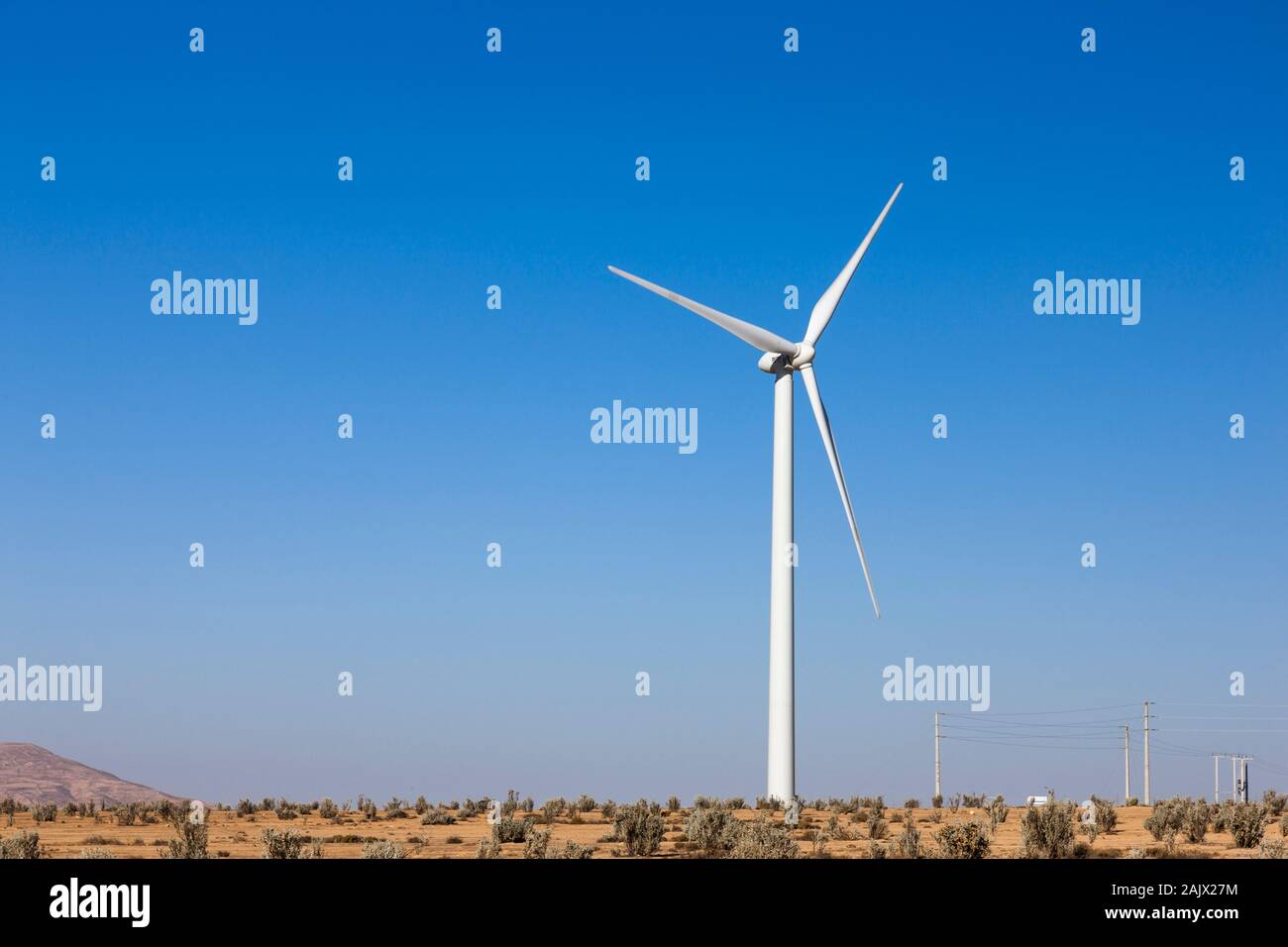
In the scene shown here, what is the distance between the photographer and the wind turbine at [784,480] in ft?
166

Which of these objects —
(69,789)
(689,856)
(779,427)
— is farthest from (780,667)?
(69,789)

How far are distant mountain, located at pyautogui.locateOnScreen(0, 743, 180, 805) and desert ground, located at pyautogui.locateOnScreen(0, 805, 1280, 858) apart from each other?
88.4 m

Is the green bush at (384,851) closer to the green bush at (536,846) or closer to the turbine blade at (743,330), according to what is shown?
the green bush at (536,846)

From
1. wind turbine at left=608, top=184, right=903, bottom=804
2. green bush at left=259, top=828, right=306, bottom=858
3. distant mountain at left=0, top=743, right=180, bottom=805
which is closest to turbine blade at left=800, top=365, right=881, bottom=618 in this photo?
wind turbine at left=608, top=184, right=903, bottom=804

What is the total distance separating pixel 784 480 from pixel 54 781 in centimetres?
12050

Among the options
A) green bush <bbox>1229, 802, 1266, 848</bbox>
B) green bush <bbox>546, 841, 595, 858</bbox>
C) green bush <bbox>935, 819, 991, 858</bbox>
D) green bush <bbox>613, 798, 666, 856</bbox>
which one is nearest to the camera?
green bush <bbox>546, 841, 595, 858</bbox>

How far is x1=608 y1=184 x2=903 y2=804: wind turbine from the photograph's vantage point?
50.7 m

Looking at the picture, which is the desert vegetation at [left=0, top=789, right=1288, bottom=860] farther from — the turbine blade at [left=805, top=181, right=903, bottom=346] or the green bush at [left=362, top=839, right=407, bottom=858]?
the turbine blade at [left=805, top=181, right=903, bottom=346]

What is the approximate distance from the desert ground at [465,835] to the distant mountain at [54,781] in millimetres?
88358

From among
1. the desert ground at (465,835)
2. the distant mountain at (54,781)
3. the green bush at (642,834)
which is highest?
the green bush at (642,834)

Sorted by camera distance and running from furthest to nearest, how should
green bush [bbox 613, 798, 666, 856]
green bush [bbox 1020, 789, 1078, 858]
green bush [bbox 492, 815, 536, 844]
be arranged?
green bush [bbox 492, 815, 536, 844], green bush [bbox 613, 798, 666, 856], green bush [bbox 1020, 789, 1078, 858]

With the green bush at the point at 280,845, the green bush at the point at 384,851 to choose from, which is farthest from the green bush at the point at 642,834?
the green bush at the point at 280,845
